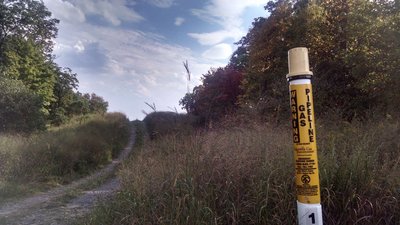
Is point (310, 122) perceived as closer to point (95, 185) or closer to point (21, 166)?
point (95, 185)

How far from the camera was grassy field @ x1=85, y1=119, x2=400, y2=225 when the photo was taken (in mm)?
3654

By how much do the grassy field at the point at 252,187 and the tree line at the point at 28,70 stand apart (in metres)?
15.6

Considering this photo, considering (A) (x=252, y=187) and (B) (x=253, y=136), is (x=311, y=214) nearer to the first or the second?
(A) (x=252, y=187)

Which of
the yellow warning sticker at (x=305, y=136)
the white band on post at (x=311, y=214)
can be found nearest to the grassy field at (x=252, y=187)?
the white band on post at (x=311, y=214)

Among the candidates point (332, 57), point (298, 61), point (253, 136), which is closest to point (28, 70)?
point (332, 57)

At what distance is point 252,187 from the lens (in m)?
3.88

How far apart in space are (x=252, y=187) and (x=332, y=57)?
38.7ft

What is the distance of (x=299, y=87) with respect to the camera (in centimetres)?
266

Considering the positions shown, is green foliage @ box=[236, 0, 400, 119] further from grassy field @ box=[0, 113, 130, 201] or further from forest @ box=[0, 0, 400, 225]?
grassy field @ box=[0, 113, 130, 201]

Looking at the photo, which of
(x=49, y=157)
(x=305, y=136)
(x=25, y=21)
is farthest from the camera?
(x=25, y=21)

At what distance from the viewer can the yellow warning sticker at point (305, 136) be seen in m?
2.65

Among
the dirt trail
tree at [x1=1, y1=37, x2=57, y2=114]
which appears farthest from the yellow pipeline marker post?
tree at [x1=1, y1=37, x2=57, y2=114]

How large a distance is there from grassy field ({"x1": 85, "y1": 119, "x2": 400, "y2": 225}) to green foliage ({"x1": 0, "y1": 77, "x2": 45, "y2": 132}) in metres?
15.2

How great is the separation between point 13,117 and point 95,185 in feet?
33.3
